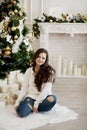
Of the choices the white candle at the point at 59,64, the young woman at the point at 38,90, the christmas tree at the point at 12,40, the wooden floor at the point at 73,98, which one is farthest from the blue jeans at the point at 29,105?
the white candle at the point at 59,64

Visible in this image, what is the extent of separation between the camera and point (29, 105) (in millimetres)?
3316

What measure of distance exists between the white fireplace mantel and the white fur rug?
2.12m

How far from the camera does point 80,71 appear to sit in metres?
5.64

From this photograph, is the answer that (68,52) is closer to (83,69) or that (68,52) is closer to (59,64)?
(59,64)

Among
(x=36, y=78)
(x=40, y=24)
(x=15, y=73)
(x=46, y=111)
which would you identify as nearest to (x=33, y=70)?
(x=36, y=78)

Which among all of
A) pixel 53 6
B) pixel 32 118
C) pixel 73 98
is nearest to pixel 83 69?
pixel 53 6

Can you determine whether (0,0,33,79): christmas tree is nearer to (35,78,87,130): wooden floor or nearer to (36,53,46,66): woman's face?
(35,78,87,130): wooden floor

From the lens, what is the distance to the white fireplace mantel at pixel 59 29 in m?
5.41

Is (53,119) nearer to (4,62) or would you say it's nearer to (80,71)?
(4,62)

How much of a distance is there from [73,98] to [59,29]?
5.34 ft

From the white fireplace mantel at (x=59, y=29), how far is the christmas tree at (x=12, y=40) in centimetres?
85

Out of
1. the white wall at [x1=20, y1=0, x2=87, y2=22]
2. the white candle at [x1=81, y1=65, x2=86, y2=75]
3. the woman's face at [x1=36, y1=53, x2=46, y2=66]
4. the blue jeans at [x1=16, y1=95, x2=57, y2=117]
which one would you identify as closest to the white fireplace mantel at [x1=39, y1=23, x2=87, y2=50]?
the white wall at [x1=20, y1=0, x2=87, y2=22]

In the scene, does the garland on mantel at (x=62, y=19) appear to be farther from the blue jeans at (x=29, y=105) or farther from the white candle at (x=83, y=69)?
the blue jeans at (x=29, y=105)

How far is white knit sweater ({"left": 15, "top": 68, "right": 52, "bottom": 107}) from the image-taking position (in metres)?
3.35
